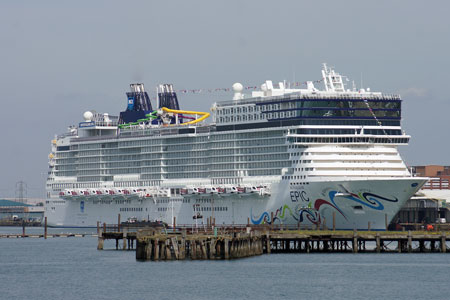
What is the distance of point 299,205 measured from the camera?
114312mm

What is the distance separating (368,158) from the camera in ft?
375

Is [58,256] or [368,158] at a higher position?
[368,158]

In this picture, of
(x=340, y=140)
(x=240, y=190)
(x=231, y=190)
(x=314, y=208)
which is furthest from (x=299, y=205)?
(x=231, y=190)

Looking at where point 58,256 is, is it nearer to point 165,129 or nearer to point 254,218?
point 254,218

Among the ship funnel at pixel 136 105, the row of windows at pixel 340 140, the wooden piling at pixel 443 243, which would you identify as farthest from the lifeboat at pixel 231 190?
the wooden piling at pixel 443 243

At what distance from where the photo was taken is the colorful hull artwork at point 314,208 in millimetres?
109812

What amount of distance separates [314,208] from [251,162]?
483 inches

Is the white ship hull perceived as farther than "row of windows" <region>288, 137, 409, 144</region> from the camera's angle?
No

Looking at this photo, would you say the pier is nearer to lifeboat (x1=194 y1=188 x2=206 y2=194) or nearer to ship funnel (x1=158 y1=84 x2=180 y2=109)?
lifeboat (x1=194 y1=188 x2=206 y2=194)

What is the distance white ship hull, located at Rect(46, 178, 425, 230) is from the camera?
110m

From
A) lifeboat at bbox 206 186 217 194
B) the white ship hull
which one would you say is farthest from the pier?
lifeboat at bbox 206 186 217 194

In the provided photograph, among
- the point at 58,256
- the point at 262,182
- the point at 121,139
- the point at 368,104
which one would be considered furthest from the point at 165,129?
the point at 58,256

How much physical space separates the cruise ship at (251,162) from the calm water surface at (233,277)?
18509mm

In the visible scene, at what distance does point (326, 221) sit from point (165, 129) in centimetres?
3127
